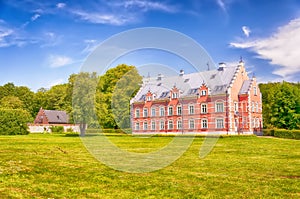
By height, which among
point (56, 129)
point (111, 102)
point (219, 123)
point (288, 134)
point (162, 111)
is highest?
point (111, 102)

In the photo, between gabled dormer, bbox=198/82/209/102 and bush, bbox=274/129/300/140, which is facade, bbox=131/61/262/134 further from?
bush, bbox=274/129/300/140

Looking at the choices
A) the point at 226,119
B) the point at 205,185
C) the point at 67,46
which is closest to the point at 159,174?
the point at 205,185

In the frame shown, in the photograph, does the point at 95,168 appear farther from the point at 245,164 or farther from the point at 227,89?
the point at 227,89

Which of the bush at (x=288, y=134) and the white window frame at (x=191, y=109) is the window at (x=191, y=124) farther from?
the bush at (x=288, y=134)

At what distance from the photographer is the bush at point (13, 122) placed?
151 feet

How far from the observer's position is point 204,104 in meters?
47.7

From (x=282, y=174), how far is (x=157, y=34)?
7535 mm

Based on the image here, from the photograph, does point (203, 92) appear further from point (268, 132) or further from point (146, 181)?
point (146, 181)

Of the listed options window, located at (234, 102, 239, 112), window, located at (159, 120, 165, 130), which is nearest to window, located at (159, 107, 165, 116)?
window, located at (159, 120, 165, 130)

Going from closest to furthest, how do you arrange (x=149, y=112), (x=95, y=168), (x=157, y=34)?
1. (x=95, y=168)
2. (x=157, y=34)
3. (x=149, y=112)

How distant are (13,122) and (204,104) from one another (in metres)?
27.8

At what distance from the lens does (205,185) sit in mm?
8984

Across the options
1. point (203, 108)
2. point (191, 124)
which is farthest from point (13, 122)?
point (203, 108)

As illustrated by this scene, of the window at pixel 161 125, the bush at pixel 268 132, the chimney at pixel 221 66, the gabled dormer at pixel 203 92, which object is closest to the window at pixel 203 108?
the gabled dormer at pixel 203 92
